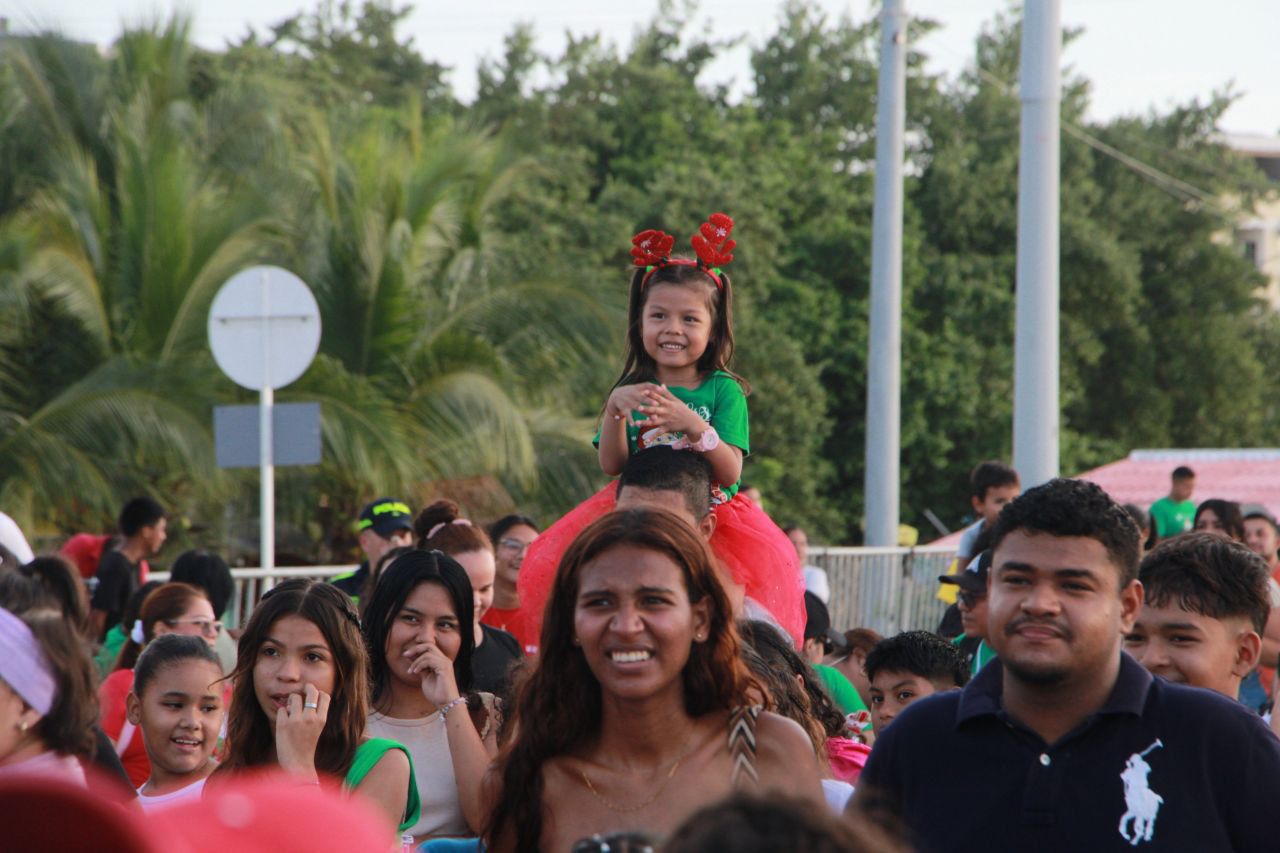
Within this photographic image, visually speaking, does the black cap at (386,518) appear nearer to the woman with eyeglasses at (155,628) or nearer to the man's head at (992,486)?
the woman with eyeglasses at (155,628)

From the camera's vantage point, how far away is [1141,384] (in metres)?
37.0

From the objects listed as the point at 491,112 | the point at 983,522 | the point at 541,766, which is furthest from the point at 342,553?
the point at 491,112

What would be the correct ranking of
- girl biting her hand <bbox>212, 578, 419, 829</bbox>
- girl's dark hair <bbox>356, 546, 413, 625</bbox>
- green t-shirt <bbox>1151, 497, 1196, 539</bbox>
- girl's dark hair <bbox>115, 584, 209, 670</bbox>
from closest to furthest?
girl biting her hand <bbox>212, 578, 419, 829</bbox> → girl's dark hair <bbox>115, 584, 209, 670</bbox> → girl's dark hair <bbox>356, 546, 413, 625</bbox> → green t-shirt <bbox>1151, 497, 1196, 539</bbox>

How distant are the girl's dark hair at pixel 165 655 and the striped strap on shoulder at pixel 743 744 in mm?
2540

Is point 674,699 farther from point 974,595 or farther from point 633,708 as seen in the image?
point 974,595

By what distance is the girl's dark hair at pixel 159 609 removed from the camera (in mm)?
7188

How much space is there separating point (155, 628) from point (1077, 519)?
4.78 metres

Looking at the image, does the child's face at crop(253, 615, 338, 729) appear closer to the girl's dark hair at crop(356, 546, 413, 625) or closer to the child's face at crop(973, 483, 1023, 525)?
the girl's dark hair at crop(356, 546, 413, 625)

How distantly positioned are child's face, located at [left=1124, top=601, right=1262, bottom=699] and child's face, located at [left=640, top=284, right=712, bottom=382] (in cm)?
198

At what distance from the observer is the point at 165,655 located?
221 inches

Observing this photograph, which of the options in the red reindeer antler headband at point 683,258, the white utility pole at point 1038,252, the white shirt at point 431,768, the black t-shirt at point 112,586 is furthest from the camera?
the white utility pole at point 1038,252

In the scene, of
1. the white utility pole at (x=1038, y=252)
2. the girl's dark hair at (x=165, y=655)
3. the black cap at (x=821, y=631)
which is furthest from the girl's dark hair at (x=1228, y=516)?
the girl's dark hair at (x=165, y=655)

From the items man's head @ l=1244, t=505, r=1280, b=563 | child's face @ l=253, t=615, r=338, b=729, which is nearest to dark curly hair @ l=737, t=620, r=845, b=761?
child's face @ l=253, t=615, r=338, b=729

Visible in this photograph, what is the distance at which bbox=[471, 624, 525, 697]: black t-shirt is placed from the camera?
6230 millimetres
